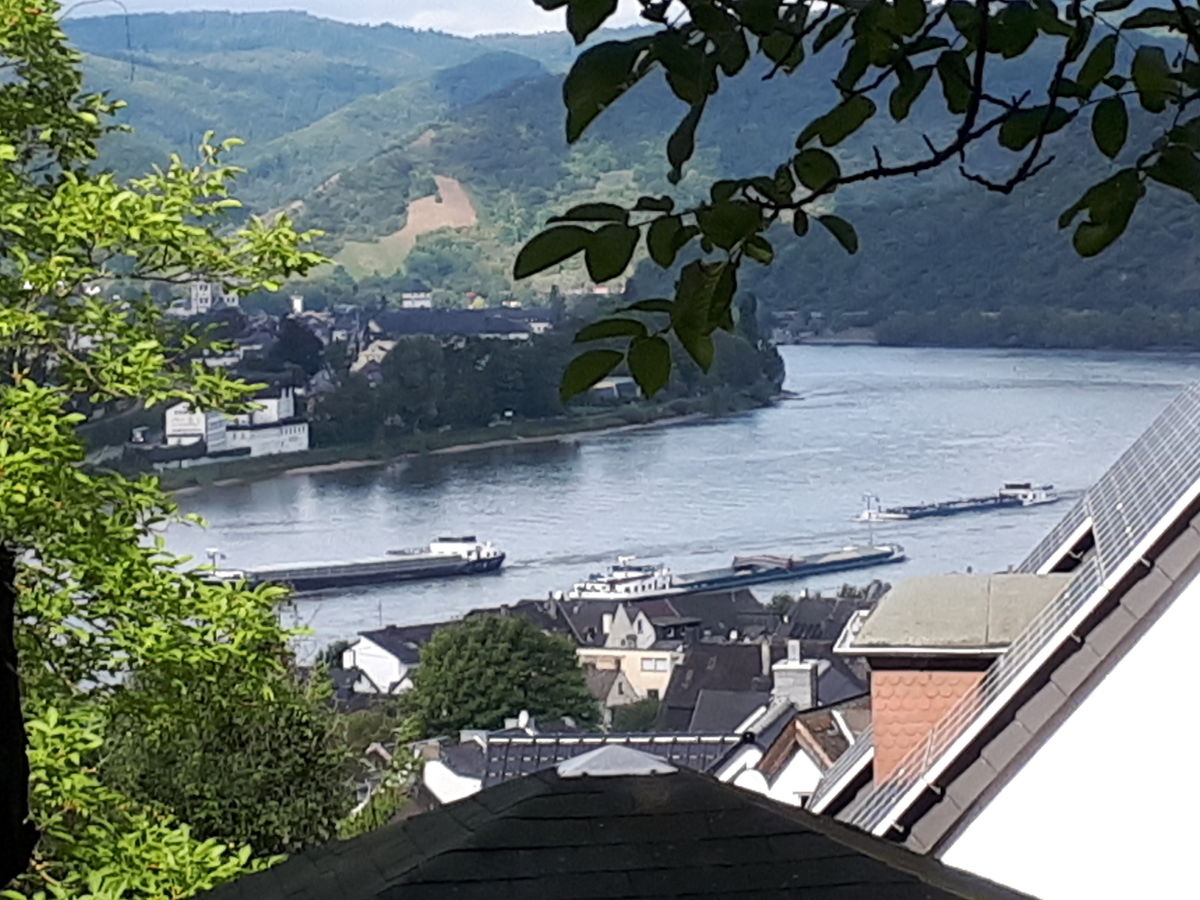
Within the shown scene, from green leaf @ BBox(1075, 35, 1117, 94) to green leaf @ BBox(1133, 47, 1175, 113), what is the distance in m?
0.01

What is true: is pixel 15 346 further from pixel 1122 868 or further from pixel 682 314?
pixel 682 314

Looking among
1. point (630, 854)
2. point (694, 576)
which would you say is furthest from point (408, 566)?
point (630, 854)

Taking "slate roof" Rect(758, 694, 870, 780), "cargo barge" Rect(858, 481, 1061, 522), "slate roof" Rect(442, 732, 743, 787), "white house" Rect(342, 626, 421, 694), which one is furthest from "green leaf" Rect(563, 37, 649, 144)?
"white house" Rect(342, 626, 421, 694)

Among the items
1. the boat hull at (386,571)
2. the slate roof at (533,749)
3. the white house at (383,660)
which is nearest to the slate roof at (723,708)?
the slate roof at (533,749)

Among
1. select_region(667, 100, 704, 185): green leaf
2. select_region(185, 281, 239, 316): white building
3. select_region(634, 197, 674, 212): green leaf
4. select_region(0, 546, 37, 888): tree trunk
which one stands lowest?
select_region(185, 281, 239, 316): white building

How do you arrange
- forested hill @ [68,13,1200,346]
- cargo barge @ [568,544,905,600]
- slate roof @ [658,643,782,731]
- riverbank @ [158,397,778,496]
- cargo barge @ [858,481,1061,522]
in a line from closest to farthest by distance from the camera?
forested hill @ [68,13,1200,346] < riverbank @ [158,397,778,496] < cargo barge @ [858,481,1061,522] < slate roof @ [658,643,782,731] < cargo barge @ [568,544,905,600]

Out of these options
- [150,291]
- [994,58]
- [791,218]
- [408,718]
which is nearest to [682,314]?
[791,218]

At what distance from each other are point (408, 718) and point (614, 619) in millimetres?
1321

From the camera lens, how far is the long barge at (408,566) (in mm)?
6531

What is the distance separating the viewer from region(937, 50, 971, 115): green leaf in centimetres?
69

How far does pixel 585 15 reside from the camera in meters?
0.60

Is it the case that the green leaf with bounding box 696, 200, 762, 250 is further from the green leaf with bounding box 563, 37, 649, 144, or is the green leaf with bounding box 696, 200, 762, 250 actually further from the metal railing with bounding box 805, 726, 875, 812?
the metal railing with bounding box 805, 726, 875, 812

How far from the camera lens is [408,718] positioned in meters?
6.62

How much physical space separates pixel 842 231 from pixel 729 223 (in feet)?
0.26
